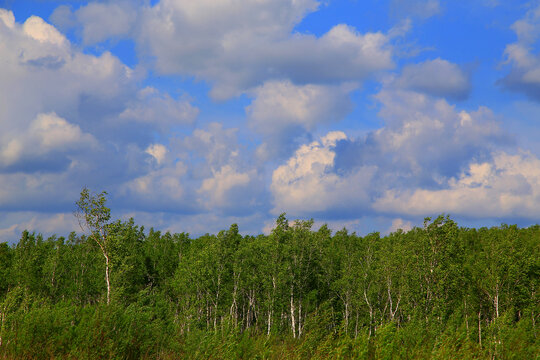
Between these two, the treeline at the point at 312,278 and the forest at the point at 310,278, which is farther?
the treeline at the point at 312,278

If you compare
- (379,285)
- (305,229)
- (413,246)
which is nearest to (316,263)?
(305,229)

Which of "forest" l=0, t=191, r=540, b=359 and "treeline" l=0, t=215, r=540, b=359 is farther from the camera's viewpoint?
"treeline" l=0, t=215, r=540, b=359

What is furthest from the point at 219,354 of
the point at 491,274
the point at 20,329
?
the point at 491,274

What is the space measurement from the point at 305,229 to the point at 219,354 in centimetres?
6583

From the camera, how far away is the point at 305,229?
8444 centimetres

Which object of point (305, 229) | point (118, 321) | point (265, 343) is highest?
point (305, 229)

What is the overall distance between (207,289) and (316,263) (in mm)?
20554

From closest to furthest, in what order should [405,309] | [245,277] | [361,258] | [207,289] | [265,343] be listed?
[265,343], [405,309], [207,289], [245,277], [361,258]

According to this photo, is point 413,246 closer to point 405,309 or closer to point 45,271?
point 405,309

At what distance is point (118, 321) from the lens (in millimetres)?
19031

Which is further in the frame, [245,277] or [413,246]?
[245,277]

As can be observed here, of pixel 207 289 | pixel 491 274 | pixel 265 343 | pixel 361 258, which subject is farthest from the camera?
pixel 361 258

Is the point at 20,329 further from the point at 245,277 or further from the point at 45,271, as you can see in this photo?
the point at 45,271

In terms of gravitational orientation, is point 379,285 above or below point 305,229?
below
